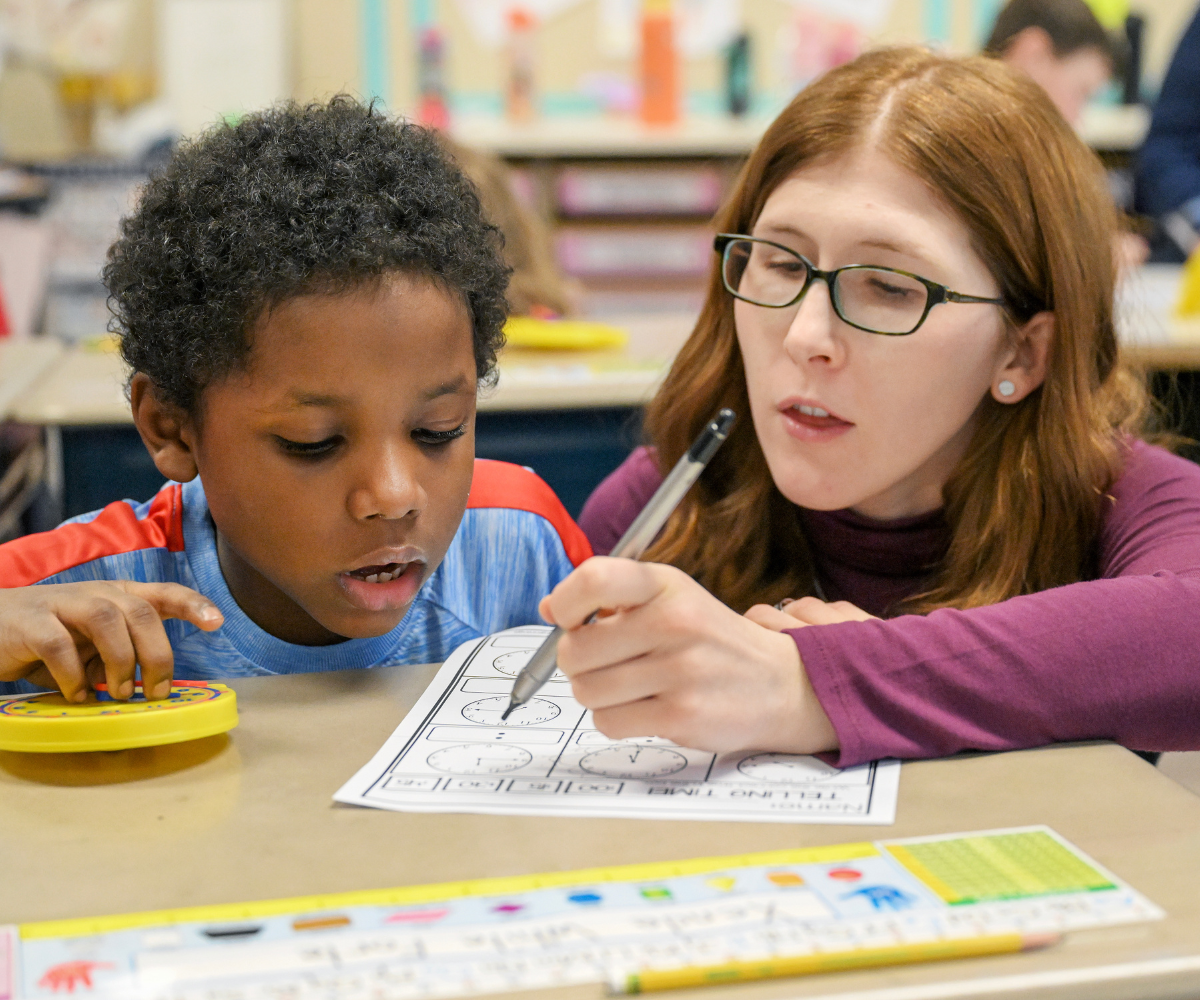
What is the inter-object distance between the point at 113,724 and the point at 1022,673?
548mm

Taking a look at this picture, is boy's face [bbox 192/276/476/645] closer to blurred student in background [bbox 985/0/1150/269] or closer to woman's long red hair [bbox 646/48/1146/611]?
woman's long red hair [bbox 646/48/1146/611]

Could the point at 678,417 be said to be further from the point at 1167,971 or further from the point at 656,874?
the point at 1167,971

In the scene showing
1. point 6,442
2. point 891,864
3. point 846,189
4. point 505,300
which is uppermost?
point 846,189

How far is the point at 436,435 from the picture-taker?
0.97m

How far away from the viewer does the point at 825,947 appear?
1.81 ft

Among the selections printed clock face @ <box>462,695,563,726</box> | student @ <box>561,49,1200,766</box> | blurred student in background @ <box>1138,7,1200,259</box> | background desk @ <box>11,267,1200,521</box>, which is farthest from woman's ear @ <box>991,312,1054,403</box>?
blurred student in background @ <box>1138,7,1200,259</box>

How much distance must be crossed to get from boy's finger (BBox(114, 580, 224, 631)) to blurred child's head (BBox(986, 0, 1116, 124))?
311 centimetres

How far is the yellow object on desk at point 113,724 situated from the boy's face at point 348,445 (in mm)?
162

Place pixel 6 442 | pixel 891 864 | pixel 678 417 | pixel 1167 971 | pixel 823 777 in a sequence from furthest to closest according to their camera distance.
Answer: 1. pixel 6 442
2. pixel 678 417
3. pixel 823 777
4. pixel 891 864
5. pixel 1167 971

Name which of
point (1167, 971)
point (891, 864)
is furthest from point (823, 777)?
point (1167, 971)

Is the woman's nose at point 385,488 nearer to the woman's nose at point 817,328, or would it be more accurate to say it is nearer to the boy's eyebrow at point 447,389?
the boy's eyebrow at point 447,389

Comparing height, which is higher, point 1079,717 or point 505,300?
point 505,300

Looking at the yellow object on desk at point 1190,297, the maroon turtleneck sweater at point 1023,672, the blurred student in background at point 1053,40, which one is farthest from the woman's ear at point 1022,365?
the blurred student in background at point 1053,40

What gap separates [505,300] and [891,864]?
0.66 m
